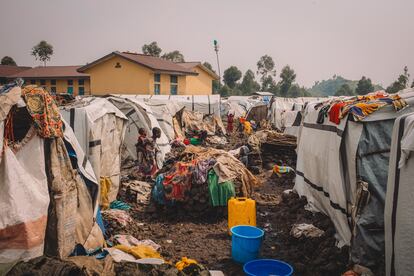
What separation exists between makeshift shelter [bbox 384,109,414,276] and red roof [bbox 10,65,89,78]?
31506 millimetres

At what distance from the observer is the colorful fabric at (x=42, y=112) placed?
379 centimetres

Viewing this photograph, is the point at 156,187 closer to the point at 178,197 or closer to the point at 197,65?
the point at 178,197

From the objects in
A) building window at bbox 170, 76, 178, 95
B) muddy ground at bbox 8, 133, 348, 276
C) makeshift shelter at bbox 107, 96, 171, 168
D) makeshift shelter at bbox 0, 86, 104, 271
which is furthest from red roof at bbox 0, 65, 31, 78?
makeshift shelter at bbox 0, 86, 104, 271

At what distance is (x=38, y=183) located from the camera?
3723 millimetres

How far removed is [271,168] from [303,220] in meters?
5.19

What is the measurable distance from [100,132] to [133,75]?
70.5 ft

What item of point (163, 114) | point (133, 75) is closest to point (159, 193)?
point (163, 114)

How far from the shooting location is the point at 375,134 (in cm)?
439

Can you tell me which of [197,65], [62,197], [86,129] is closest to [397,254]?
[62,197]

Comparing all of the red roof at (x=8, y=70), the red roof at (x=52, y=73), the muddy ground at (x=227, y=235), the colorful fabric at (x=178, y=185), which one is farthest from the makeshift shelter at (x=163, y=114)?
the red roof at (x=8, y=70)

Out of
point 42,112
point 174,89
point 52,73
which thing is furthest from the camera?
point 52,73

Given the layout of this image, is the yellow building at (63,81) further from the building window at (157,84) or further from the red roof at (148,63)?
the building window at (157,84)

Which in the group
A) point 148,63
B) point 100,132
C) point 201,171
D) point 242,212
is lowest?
point 242,212

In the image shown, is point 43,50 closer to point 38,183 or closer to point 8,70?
point 8,70
